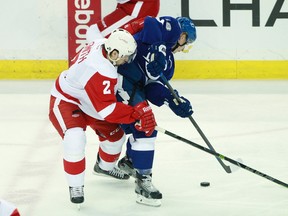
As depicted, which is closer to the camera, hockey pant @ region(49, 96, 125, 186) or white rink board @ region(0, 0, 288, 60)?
hockey pant @ region(49, 96, 125, 186)

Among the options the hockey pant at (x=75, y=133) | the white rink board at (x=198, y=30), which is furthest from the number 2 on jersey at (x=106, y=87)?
the white rink board at (x=198, y=30)

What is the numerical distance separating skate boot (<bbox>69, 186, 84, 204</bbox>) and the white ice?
0.17 ft

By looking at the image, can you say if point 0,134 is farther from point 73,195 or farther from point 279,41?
point 279,41

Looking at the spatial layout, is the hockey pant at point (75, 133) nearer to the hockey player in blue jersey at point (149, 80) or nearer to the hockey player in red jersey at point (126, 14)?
the hockey player in blue jersey at point (149, 80)

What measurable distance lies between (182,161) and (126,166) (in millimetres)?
486

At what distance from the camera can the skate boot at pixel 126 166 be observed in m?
4.37

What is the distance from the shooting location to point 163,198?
4086 mm

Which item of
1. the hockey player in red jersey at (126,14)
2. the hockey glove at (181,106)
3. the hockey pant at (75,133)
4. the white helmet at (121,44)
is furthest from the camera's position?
the hockey player in red jersey at (126,14)

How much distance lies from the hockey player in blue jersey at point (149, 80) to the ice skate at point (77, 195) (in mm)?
277

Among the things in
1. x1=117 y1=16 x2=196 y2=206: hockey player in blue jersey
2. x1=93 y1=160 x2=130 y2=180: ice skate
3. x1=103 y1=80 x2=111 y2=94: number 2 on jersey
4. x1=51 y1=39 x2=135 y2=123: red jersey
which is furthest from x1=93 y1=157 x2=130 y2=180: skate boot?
x1=103 y1=80 x2=111 y2=94: number 2 on jersey

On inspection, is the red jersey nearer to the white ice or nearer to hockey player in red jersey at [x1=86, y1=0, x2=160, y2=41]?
the white ice

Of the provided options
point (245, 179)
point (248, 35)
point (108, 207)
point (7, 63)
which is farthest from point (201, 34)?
point (108, 207)

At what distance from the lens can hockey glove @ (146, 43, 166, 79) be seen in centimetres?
399

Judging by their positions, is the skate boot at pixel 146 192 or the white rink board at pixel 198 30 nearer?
the skate boot at pixel 146 192
